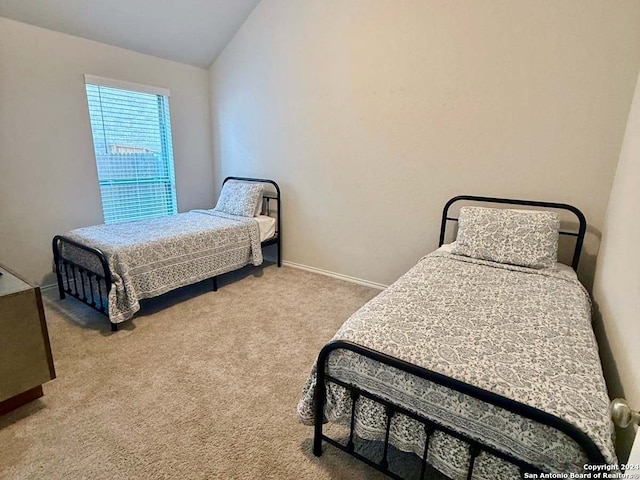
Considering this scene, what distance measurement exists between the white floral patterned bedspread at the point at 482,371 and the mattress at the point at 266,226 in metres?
2.06

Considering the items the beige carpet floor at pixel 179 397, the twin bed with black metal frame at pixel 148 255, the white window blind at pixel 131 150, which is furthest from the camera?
the white window blind at pixel 131 150

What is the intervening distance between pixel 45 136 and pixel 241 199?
1.72 m

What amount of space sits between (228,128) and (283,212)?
4.08ft

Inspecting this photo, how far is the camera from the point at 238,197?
3697 millimetres

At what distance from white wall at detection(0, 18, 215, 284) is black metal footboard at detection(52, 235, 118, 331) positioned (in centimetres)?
33

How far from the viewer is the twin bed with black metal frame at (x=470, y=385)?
0.98 m

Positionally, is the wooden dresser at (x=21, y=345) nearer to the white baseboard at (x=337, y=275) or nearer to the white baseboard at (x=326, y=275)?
the white baseboard at (x=326, y=275)

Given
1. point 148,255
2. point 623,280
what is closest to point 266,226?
point 148,255

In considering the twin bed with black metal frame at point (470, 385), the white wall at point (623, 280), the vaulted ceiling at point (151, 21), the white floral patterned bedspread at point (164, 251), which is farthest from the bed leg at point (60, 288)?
the white wall at point (623, 280)

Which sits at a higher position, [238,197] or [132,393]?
[238,197]

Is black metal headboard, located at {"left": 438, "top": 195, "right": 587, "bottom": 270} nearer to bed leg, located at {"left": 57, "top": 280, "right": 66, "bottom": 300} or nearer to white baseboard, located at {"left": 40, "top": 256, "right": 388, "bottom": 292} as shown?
white baseboard, located at {"left": 40, "top": 256, "right": 388, "bottom": 292}

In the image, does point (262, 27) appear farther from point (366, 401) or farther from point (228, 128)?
point (366, 401)

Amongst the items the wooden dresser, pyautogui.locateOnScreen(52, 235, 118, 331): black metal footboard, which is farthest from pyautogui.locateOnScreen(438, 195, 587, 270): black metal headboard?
the wooden dresser

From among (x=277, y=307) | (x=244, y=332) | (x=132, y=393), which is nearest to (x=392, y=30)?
(x=277, y=307)
